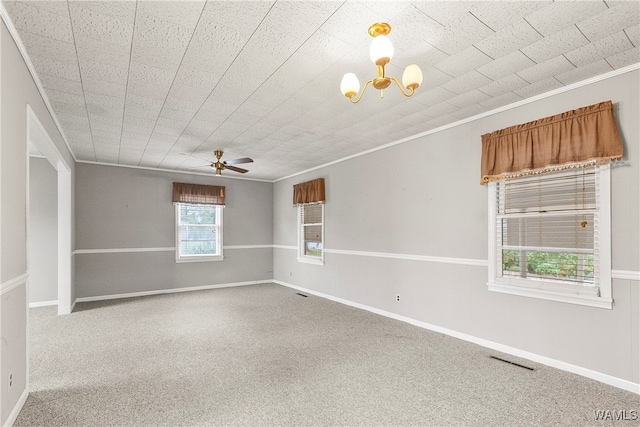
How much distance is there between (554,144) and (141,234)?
700 centimetres

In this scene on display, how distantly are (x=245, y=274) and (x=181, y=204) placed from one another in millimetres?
2226

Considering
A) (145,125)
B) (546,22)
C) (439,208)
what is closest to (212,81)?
(145,125)

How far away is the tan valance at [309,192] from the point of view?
20.4 ft

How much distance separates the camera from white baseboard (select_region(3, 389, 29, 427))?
2108 millimetres

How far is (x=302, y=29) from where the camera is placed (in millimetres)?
2082

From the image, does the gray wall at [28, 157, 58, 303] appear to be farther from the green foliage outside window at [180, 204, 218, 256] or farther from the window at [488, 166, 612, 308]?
the window at [488, 166, 612, 308]

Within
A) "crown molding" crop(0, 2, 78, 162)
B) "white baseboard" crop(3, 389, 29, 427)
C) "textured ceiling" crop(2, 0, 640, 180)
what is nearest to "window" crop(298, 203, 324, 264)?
"textured ceiling" crop(2, 0, 640, 180)

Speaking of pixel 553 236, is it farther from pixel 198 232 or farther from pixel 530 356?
pixel 198 232

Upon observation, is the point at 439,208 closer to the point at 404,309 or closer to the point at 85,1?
the point at 404,309

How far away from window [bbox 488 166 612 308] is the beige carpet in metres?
0.79

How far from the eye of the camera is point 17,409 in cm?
226

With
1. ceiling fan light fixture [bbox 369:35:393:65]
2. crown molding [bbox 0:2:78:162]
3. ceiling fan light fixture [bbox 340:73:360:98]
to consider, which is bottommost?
ceiling fan light fixture [bbox 340:73:360:98]

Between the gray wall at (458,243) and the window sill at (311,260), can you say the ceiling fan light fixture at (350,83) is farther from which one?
the window sill at (311,260)

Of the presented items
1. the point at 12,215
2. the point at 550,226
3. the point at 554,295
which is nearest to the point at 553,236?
the point at 550,226
